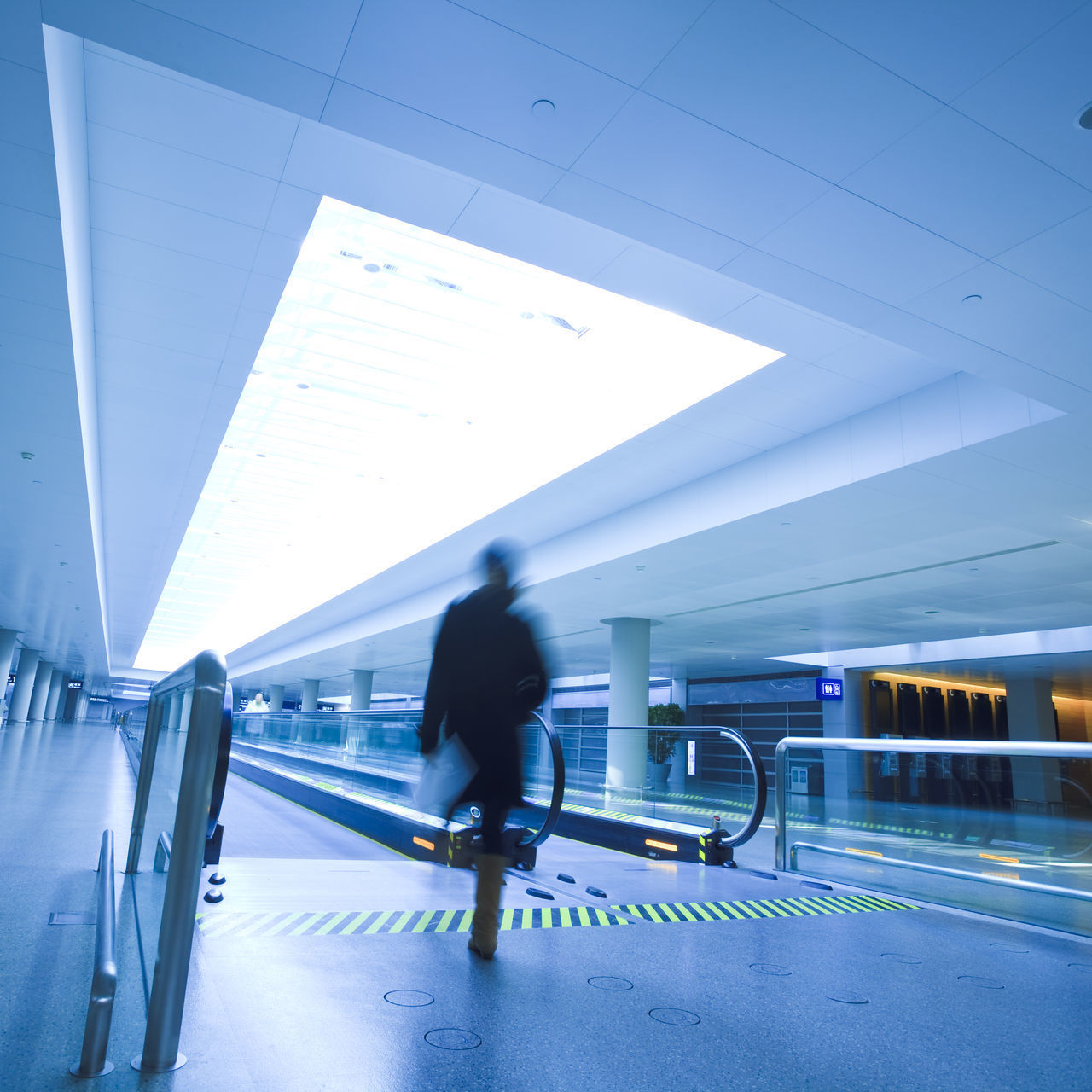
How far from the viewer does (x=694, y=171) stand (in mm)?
4531

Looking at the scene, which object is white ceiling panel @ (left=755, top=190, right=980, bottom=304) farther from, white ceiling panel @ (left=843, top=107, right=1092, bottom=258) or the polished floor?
the polished floor

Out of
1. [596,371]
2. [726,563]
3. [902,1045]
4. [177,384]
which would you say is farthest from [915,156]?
[726,563]

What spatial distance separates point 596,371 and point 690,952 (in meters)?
6.85

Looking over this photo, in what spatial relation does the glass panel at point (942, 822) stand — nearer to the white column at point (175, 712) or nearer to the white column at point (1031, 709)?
the white column at point (175, 712)

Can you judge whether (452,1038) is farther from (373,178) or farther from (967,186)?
(373,178)

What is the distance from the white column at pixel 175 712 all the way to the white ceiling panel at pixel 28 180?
3605 mm

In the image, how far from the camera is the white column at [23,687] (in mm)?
42125

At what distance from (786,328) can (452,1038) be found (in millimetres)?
6370

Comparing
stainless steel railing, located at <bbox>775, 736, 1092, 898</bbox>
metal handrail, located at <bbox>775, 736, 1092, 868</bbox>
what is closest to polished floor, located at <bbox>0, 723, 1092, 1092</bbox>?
stainless steel railing, located at <bbox>775, 736, 1092, 898</bbox>

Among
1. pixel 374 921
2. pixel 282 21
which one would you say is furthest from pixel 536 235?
pixel 374 921

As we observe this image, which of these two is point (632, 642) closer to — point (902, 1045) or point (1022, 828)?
point (1022, 828)

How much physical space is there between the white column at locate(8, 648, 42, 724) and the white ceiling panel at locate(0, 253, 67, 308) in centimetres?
4328

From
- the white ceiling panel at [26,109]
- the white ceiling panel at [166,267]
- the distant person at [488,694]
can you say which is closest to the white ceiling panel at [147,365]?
the white ceiling panel at [166,267]

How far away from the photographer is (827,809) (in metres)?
8.86
